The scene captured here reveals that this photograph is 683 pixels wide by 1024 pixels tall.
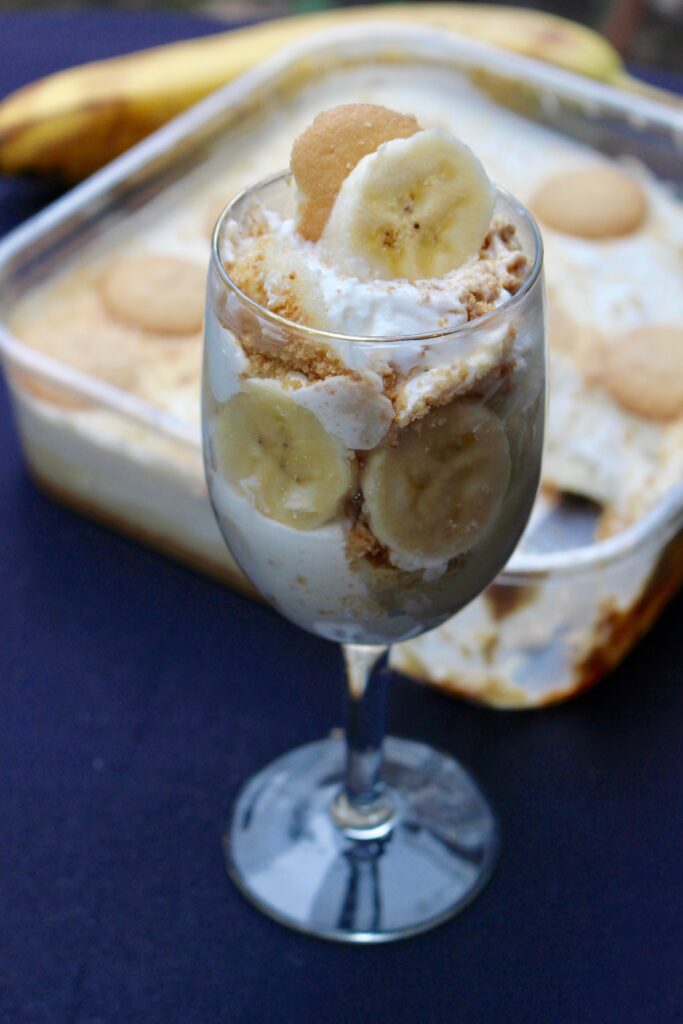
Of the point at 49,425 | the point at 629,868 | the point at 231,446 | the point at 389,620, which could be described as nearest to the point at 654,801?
the point at 629,868

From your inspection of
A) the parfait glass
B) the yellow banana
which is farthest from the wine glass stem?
the yellow banana

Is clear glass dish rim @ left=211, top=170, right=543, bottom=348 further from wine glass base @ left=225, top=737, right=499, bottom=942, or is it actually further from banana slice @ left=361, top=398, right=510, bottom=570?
wine glass base @ left=225, top=737, right=499, bottom=942

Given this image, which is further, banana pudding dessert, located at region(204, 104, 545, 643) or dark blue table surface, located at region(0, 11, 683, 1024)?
dark blue table surface, located at region(0, 11, 683, 1024)

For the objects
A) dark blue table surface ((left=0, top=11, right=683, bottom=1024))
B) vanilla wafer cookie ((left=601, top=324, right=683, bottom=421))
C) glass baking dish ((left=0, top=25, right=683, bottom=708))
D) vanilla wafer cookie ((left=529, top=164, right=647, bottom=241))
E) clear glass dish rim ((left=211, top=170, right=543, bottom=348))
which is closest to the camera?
clear glass dish rim ((left=211, top=170, right=543, bottom=348))

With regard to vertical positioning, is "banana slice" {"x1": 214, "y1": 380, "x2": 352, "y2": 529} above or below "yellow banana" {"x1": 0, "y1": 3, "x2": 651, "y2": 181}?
above

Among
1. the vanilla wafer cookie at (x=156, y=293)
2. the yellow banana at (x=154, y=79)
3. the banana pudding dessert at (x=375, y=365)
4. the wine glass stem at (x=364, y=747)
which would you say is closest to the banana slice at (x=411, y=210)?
the banana pudding dessert at (x=375, y=365)

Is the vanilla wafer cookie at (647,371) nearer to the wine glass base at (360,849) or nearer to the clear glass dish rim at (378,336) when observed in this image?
the wine glass base at (360,849)
